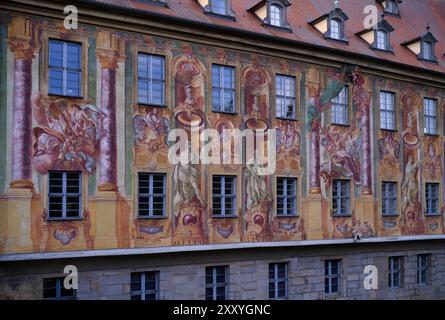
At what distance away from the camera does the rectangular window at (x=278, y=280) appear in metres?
17.1

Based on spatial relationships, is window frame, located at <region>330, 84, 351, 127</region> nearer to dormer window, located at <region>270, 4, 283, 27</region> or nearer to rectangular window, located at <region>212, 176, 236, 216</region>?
dormer window, located at <region>270, 4, 283, 27</region>

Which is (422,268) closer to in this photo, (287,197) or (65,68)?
(287,197)

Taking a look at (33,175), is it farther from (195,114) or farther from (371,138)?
(371,138)

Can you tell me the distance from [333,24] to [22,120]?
10.5 m

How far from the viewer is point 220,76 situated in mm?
16469

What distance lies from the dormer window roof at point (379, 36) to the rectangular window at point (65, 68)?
33.7ft

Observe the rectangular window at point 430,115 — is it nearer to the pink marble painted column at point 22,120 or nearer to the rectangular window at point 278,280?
the rectangular window at point 278,280

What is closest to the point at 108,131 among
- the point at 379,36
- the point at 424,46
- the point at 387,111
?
the point at 387,111

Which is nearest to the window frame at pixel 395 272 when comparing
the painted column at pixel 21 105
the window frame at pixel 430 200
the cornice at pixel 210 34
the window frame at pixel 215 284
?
the window frame at pixel 430 200

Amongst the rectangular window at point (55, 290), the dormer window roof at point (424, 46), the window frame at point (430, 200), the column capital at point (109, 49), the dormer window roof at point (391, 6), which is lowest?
the rectangular window at point (55, 290)

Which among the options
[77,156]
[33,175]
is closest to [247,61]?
[77,156]

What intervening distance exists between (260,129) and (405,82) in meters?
6.45

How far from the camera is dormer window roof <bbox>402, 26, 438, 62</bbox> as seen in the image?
2135cm

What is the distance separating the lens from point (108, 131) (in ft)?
47.9
